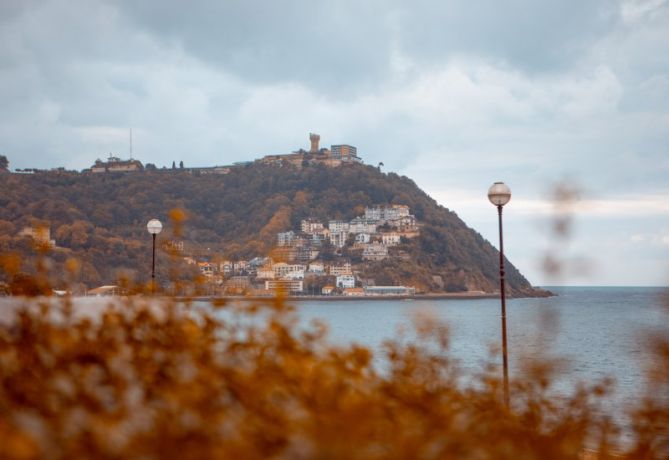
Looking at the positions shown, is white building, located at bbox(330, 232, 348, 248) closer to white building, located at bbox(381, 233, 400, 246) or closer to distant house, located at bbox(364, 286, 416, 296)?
white building, located at bbox(381, 233, 400, 246)

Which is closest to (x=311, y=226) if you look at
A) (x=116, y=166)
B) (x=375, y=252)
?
(x=375, y=252)

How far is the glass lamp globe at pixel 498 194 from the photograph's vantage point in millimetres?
11836

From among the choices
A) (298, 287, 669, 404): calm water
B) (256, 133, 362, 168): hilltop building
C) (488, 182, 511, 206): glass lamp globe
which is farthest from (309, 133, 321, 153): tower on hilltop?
(488, 182, 511, 206): glass lamp globe

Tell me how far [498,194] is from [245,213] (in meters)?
116

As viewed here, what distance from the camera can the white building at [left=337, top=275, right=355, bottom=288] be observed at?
133 metres

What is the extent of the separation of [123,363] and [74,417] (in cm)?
93

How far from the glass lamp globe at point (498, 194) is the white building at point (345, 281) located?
121460 mm

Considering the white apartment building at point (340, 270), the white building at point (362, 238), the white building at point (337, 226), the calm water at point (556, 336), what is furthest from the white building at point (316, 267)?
the calm water at point (556, 336)

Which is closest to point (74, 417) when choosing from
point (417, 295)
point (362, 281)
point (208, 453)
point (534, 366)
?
point (208, 453)

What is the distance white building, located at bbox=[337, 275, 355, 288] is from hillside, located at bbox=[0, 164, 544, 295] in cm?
424

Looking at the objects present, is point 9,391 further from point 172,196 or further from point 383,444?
point 172,196

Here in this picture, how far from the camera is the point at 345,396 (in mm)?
3080

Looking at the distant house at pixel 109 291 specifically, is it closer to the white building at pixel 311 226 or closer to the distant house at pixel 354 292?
the distant house at pixel 354 292

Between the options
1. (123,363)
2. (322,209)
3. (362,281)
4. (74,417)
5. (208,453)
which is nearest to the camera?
(208,453)
